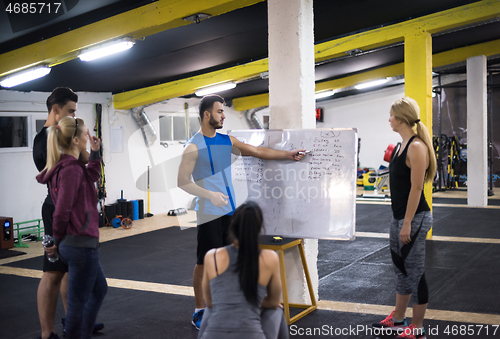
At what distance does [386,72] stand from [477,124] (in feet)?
7.44

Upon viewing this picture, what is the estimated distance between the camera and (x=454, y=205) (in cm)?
974

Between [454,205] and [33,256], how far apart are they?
8040 mm

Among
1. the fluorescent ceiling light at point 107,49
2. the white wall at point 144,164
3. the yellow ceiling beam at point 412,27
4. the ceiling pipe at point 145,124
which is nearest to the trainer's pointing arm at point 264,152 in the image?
the fluorescent ceiling light at point 107,49

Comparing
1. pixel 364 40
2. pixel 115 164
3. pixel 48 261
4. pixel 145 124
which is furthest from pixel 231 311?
pixel 145 124

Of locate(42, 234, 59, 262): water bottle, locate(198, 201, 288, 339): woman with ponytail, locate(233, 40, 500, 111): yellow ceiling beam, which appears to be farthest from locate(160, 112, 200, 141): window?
locate(198, 201, 288, 339): woman with ponytail

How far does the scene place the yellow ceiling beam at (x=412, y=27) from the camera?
5.97m

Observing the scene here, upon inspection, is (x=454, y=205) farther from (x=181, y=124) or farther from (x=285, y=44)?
(x=285, y=44)

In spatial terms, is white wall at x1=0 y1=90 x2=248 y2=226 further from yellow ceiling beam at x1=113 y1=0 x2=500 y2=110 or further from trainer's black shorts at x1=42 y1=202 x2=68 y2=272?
trainer's black shorts at x1=42 y1=202 x2=68 y2=272

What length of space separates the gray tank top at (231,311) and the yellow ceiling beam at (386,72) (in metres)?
8.91

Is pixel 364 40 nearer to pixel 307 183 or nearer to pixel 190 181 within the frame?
pixel 307 183

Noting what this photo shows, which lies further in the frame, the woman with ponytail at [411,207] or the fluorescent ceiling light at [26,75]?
the fluorescent ceiling light at [26,75]

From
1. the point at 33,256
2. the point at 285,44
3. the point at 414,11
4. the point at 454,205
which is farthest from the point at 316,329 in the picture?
the point at 454,205

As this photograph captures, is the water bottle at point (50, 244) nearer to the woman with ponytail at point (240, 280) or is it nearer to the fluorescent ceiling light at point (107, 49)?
the woman with ponytail at point (240, 280)

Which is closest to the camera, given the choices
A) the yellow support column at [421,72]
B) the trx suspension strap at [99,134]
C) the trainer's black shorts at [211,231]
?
the trainer's black shorts at [211,231]
